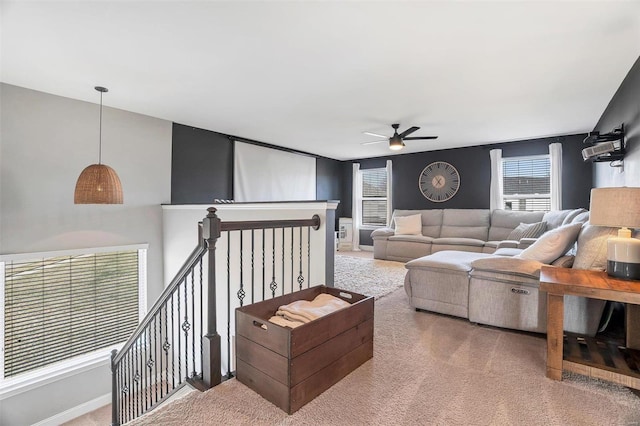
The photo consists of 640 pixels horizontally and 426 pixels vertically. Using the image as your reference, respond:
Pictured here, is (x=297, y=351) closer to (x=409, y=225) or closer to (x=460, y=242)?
(x=460, y=242)

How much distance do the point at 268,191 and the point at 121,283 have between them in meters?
2.98

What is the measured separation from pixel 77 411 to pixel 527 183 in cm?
796

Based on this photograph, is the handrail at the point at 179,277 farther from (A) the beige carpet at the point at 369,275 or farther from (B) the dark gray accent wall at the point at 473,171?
(B) the dark gray accent wall at the point at 473,171

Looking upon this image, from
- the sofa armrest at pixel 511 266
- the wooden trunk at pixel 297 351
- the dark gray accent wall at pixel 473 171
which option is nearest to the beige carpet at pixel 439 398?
the wooden trunk at pixel 297 351

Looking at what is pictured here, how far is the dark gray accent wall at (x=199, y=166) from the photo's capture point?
15.7ft

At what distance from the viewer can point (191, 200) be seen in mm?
4973

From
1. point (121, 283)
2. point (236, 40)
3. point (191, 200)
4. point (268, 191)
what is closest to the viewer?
point (236, 40)

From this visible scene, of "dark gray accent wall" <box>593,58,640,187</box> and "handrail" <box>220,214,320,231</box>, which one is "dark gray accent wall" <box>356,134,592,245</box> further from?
"handrail" <box>220,214,320,231</box>

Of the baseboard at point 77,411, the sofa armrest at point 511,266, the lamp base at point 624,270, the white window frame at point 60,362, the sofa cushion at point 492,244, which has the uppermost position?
the lamp base at point 624,270

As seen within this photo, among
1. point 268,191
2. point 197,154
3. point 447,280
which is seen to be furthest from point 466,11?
point 268,191

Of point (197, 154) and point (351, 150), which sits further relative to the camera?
point (351, 150)

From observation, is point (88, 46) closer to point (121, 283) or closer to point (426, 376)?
point (121, 283)

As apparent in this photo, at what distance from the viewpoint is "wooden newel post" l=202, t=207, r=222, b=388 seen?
1.82 metres

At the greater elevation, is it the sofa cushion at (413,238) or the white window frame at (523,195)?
the white window frame at (523,195)
